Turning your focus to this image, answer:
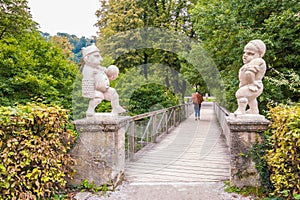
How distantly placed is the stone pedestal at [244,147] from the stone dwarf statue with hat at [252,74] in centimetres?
24

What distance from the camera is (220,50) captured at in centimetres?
858

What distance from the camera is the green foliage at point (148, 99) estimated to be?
9299 millimetres

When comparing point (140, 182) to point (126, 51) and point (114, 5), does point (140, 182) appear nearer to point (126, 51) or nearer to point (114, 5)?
point (126, 51)

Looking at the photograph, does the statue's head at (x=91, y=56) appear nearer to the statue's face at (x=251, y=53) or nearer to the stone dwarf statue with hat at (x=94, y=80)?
the stone dwarf statue with hat at (x=94, y=80)

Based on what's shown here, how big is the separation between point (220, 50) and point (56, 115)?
7096mm

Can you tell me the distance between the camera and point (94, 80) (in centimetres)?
328

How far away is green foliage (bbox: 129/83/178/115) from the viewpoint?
9299 mm

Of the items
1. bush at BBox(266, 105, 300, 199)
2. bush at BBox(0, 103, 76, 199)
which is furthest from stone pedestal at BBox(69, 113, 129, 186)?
bush at BBox(266, 105, 300, 199)

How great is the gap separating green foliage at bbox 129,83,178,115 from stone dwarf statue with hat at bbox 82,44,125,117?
220 inches

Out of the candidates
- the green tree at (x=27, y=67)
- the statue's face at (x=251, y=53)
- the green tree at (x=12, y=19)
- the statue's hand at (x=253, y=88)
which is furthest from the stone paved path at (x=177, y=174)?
the green tree at (x=12, y=19)

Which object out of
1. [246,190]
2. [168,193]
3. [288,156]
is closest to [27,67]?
[168,193]

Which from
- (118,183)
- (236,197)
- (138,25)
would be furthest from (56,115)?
(138,25)

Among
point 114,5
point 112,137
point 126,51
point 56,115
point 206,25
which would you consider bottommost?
point 112,137

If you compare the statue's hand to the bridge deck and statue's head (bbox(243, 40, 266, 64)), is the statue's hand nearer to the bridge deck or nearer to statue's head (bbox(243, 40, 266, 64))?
statue's head (bbox(243, 40, 266, 64))
